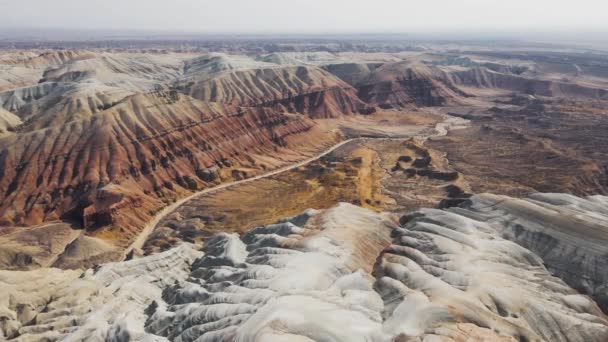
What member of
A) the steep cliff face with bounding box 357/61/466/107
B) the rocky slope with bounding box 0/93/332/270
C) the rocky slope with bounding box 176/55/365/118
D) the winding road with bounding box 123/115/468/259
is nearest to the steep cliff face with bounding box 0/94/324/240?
the rocky slope with bounding box 0/93/332/270

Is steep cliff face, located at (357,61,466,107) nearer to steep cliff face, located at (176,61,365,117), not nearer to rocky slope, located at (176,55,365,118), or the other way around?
rocky slope, located at (176,55,365,118)

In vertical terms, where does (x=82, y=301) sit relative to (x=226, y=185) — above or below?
above

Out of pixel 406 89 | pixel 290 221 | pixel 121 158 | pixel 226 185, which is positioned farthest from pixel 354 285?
pixel 406 89

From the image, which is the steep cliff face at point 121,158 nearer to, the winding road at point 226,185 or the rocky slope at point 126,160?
the rocky slope at point 126,160

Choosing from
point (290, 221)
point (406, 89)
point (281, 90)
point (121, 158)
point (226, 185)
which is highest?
point (281, 90)

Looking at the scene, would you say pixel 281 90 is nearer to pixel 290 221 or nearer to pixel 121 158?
pixel 121 158

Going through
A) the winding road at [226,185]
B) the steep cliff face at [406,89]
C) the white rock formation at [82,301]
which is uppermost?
the steep cliff face at [406,89]

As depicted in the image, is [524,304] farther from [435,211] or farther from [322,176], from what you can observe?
[322,176]

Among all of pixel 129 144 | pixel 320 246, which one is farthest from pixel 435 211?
pixel 129 144

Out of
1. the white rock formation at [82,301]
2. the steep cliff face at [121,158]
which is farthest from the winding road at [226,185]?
the white rock formation at [82,301]
